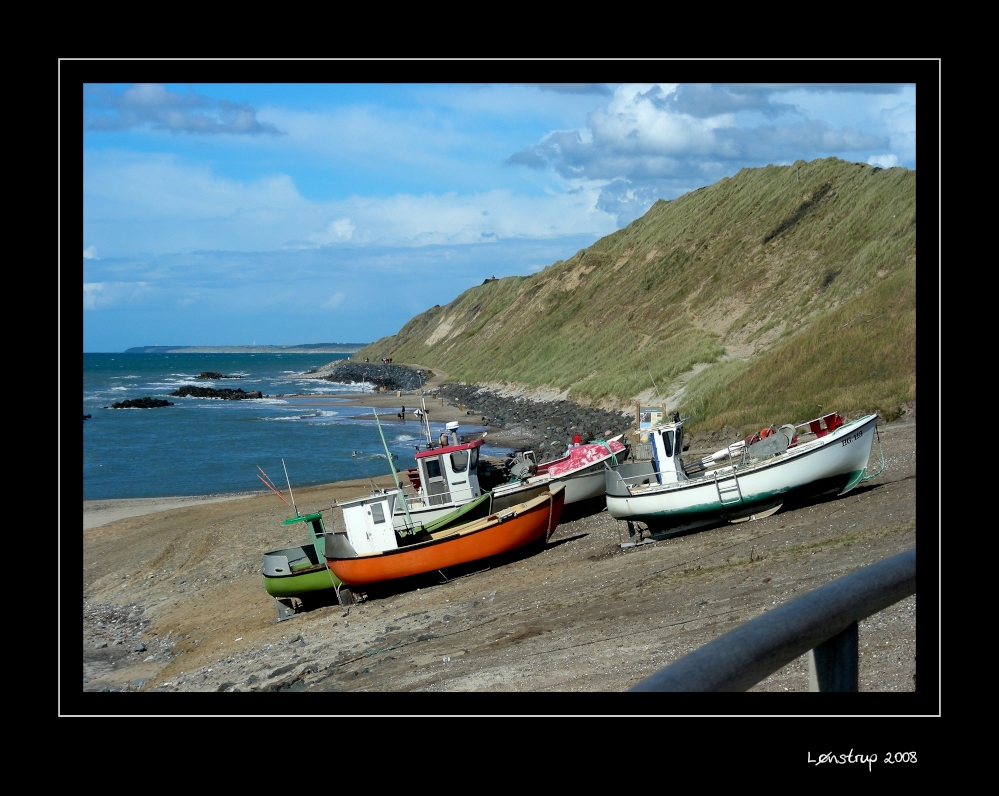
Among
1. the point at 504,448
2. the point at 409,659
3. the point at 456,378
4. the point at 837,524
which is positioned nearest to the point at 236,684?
the point at 409,659

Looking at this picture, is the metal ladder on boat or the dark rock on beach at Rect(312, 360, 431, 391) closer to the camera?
the metal ladder on boat

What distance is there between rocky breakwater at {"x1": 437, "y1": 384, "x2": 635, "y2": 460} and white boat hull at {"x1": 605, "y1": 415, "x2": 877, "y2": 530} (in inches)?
700

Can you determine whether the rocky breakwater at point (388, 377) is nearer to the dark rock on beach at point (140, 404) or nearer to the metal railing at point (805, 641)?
the dark rock on beach at point (140, 404)

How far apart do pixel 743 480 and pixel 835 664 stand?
15.6 metres

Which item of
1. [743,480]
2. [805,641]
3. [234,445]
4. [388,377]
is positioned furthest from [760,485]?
[388,377]

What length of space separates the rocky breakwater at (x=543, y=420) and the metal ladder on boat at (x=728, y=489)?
59.4 ft

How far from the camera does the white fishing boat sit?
18234 millimetres

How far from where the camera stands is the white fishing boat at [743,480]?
1823 centimetres

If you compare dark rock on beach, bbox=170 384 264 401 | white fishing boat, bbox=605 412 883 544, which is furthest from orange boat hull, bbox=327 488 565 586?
dark rock on beach, bbox=170 384 264 401

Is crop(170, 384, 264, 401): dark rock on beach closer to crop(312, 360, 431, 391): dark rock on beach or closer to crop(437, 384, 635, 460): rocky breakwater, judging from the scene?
crop(312, 360, 431, 391): dark rock on beach
